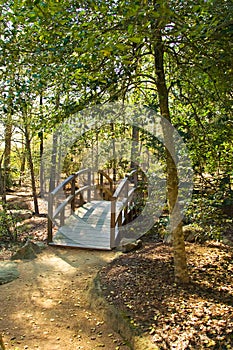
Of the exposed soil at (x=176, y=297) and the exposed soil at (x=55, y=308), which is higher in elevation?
the exposed soil at (x=176, y=297)

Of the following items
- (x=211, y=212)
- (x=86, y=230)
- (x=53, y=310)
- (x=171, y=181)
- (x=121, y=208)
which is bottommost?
(x=53, y=310)

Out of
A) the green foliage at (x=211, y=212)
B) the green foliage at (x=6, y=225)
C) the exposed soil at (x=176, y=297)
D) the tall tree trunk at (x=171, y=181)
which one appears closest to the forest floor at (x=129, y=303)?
the exposed soil at (x=176, y=297)

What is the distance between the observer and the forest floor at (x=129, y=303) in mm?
2514

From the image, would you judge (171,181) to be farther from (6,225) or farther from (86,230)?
(6,225)

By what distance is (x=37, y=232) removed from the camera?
22.6 ft

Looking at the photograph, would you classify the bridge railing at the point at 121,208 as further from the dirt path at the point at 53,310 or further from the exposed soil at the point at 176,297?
the exposed soil at the point at 176,297

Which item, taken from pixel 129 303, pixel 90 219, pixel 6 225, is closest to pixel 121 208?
pixel 90 219

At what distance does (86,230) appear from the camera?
20.4ft

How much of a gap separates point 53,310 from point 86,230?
115 inches

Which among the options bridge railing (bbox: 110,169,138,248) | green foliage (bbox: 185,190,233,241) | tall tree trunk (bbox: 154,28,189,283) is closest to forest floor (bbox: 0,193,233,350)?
tall tree trunk (bbox: 154,28,189,283)

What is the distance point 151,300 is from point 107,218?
13.0 ft

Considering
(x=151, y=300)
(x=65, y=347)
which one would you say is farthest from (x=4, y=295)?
(x=151, y=300)

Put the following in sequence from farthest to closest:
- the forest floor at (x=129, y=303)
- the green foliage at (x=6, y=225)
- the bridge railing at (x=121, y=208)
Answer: the green foliage at (x=6, y=225), the bridge railing at (x=121, y=208), the forest floor at (x=129, y=303)

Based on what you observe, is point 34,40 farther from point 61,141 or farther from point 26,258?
point 61,141
